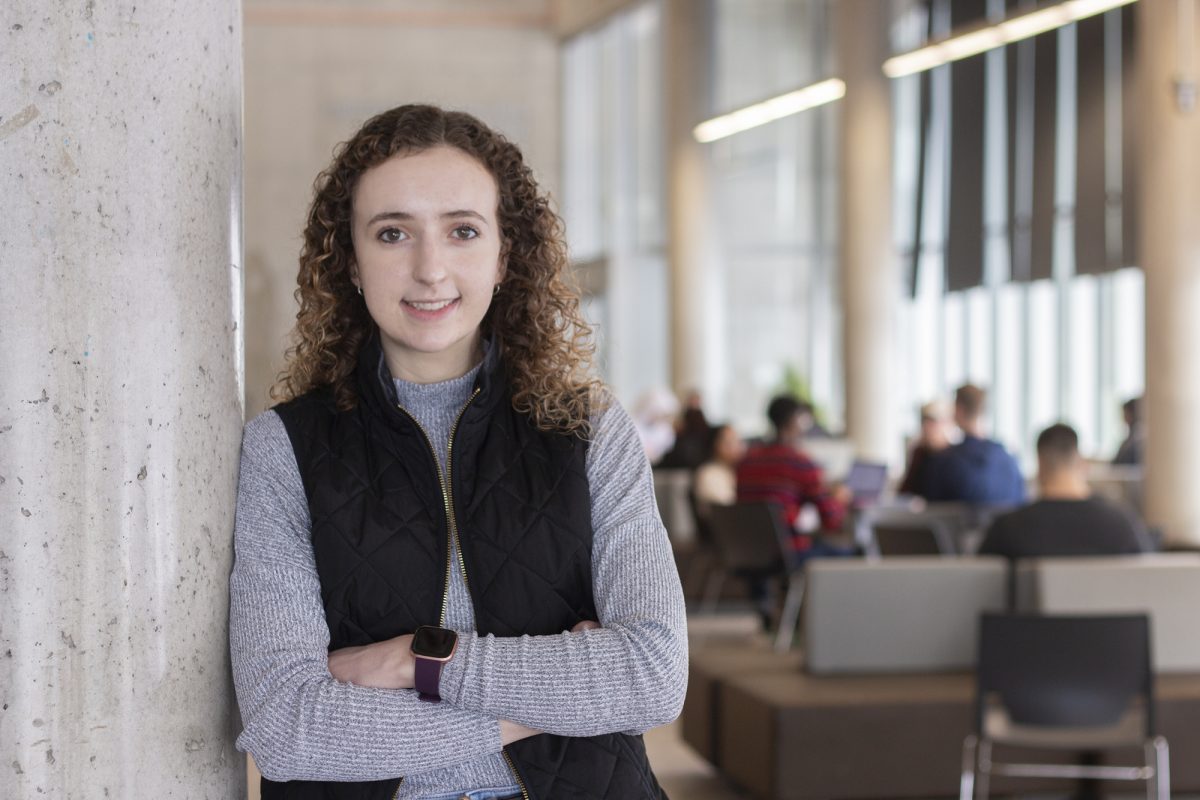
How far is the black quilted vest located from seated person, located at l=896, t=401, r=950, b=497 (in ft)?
24.5

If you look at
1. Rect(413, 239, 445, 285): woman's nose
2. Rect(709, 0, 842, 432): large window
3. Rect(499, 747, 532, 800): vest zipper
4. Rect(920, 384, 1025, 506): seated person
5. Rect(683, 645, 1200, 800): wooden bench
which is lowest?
Rect(683, 645, 1200, 800): wooden bench

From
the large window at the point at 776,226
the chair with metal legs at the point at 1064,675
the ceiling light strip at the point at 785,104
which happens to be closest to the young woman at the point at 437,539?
the chair with metal legs at the point at 1064,675

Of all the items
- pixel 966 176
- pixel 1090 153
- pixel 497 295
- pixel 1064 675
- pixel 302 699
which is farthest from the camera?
pixel 966 176

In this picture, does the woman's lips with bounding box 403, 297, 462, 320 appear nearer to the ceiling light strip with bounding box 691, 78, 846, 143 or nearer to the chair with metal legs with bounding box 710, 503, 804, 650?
the chair with metal legs with bounding box 710, 503, 804, 650

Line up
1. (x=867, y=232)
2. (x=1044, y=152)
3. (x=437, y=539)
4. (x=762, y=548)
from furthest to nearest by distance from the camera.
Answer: (x=1044, y=152)
(x=867, y=232)
(x=762, y=548)
(x=437, y=539)

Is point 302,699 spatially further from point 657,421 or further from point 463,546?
point 657,421

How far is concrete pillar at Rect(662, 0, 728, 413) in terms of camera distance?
55.5 feet

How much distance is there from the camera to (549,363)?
6.19ft

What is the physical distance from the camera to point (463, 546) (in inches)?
66.4

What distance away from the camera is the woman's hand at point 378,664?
1.61 metres

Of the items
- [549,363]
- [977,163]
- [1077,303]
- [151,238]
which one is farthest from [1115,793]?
[977,163]

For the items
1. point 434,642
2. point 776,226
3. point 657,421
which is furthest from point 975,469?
point 776,226

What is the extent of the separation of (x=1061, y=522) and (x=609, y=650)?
422 cm

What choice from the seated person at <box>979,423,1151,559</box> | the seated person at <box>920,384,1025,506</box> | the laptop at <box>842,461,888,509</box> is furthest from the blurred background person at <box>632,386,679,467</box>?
the seated person at <box>979,423,1151,559</box>
